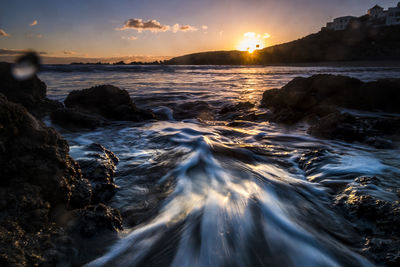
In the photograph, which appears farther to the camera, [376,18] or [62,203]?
[376,18]

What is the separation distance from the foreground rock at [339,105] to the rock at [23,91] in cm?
584

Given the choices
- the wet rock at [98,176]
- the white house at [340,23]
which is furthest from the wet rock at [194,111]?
the white house at [340,23]

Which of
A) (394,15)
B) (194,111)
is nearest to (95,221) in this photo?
(194,111)

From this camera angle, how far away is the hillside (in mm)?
54531

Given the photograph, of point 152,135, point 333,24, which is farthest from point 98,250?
point 333,24

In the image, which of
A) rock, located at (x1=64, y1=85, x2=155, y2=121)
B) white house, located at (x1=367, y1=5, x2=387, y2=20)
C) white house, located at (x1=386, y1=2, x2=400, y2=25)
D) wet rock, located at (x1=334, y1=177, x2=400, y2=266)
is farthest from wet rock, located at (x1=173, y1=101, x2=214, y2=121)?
white house, located at (x1=367, y1=5, x2=387, y2=20)

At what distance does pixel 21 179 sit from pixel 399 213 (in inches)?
106

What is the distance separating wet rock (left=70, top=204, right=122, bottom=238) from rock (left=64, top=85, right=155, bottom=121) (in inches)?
172

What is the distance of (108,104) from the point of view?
616 centimetres

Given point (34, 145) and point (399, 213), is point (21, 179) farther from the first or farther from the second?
point (399, 213)

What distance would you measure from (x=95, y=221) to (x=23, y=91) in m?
5.42

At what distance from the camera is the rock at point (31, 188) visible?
3.91ft

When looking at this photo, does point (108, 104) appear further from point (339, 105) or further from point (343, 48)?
point (343, 48)

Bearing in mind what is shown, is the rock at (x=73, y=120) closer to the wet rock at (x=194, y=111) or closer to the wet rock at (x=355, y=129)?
the wet rock at (x=194, y=111)
